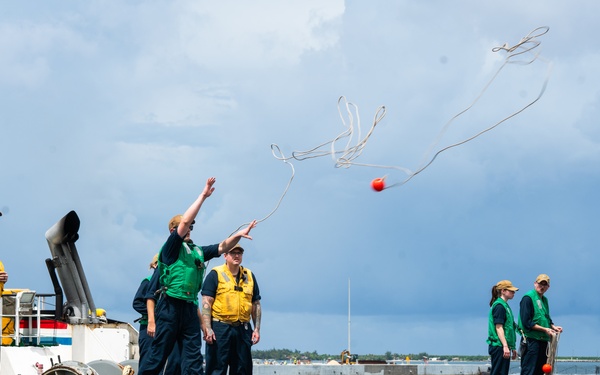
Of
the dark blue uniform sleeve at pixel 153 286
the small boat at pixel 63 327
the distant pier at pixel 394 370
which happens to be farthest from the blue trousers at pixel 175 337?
the distant pier at pixel 394 370

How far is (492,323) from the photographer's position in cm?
1497

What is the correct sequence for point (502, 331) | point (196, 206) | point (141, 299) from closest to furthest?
1. point (196, 206)
2. point (141, 299)
3. point (502, 331)

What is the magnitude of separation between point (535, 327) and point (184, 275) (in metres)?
6.43

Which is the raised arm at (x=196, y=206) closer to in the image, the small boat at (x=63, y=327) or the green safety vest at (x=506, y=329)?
the small boat at (x=63, y=327)

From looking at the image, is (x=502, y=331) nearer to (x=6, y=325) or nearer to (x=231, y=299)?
(x=231, y=299)

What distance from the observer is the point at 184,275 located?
10789 mm

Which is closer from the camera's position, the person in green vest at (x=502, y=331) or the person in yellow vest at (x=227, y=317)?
the person in yellow vest at (x=227, y=317)

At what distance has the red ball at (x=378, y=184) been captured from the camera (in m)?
10.8

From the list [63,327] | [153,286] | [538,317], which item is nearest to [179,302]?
[153,286]

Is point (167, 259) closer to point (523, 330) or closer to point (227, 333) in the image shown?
point (227, 333)

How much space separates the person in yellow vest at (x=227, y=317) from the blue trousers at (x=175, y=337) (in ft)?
4.22

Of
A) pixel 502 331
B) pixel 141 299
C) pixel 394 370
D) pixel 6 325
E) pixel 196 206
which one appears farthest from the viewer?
pixel 394 370

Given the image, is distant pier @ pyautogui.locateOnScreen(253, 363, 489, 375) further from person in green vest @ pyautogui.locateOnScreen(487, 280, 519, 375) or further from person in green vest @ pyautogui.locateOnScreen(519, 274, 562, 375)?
person in green vest @ pyautogui.locateOnScreen(487, 280, 519, 375)

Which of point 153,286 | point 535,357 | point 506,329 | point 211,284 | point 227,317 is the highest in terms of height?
point 211,284
